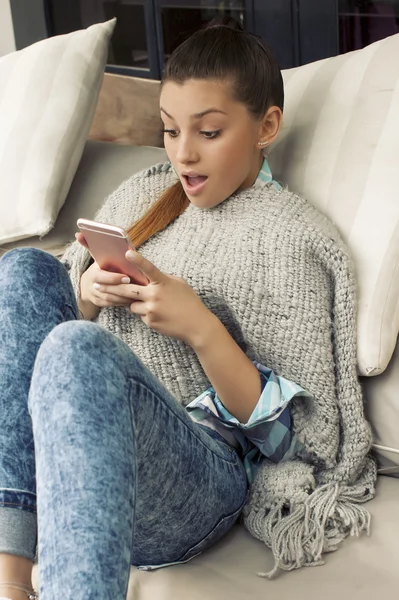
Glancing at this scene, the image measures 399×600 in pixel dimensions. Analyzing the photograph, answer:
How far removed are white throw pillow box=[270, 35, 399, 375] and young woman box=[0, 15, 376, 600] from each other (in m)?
0.06

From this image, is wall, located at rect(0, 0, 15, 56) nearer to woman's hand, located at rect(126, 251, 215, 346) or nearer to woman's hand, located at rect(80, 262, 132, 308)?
woman's hand, located at rect(80, 262, 132, 308)

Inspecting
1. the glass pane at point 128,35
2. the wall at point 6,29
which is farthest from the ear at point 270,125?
the wall at point 6,29

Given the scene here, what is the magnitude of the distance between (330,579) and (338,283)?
36cm

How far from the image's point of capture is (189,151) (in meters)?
1.08

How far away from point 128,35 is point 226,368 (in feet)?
6.11

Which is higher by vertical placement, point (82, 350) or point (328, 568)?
point (82, 350)

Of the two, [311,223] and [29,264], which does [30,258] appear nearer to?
[29,264]

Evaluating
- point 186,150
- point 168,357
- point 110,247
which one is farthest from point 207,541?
point 186,150

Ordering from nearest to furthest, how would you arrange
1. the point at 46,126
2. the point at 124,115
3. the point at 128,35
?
the point at 46,126 → the point at 124,115 → the point at 128,35

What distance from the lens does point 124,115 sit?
1930mm

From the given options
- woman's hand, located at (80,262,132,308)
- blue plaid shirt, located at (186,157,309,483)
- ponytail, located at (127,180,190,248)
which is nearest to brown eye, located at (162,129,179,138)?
ponytail, located at (127,180,190,248)

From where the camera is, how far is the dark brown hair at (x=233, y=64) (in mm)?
1091

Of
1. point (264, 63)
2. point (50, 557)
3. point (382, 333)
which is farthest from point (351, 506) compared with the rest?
point (264, 63)

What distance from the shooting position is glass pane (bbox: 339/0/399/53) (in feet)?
6.40
